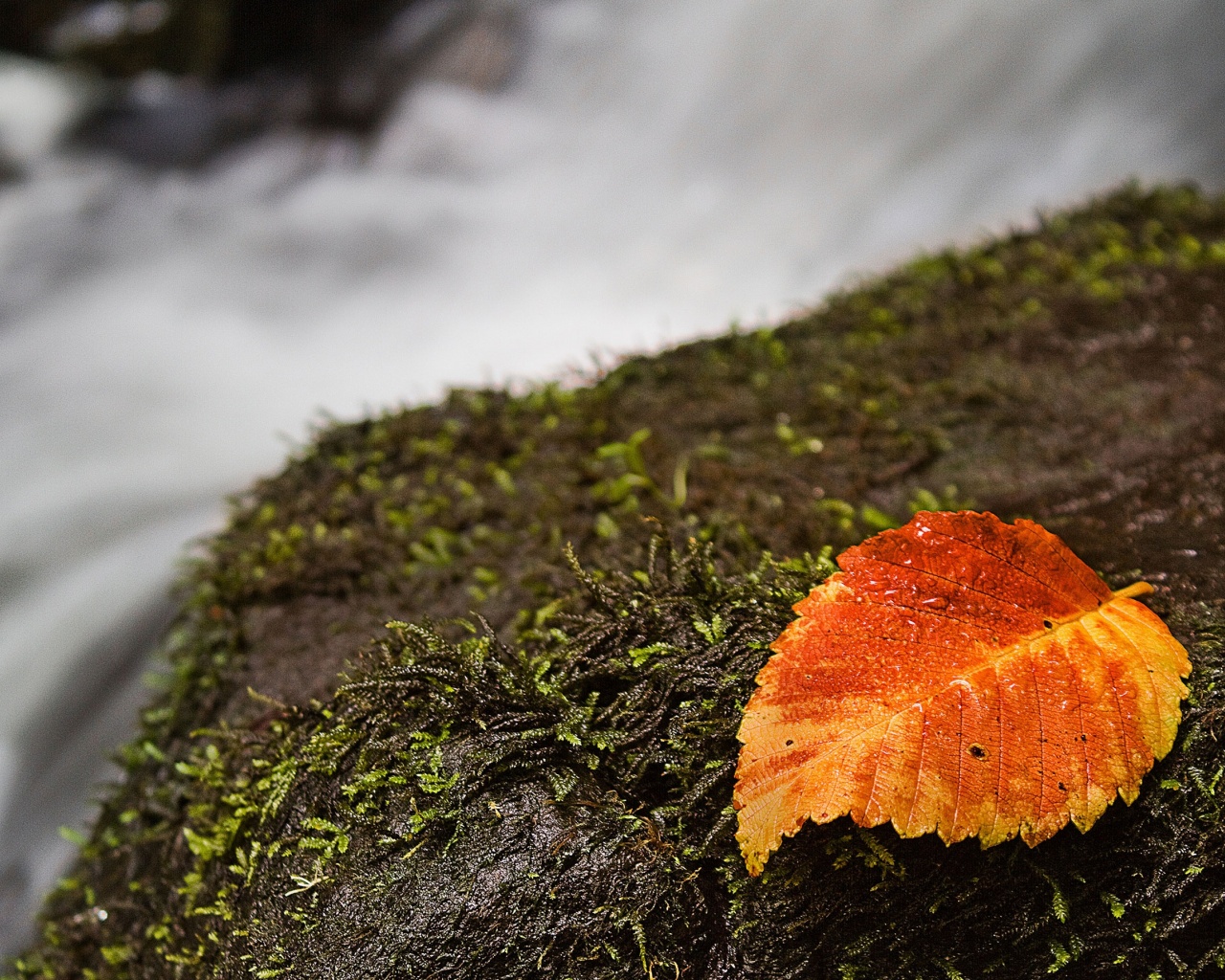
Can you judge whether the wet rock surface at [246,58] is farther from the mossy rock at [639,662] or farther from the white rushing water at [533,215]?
the mossy rock at [639,662]

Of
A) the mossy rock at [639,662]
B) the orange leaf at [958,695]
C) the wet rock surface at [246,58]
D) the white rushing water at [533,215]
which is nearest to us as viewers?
the orange leaf at [958,695]

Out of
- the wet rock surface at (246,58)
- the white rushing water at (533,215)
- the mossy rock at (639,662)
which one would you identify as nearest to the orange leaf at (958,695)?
the mossy rock at (639,662)

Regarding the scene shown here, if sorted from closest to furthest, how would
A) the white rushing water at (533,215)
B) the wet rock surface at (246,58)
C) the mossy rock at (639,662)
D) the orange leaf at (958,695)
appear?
the orange leaf at (958,695) < the mossy rock at (639,662) < the white rushing water at (533,215) < the wet rock surface at (246,58)

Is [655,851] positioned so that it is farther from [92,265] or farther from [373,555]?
[92,265]

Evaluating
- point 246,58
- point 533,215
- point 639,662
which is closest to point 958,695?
point 639,662

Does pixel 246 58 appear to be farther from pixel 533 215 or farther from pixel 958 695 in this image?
pixel 958 695

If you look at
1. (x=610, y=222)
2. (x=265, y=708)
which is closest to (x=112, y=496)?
(x=265, y=708)

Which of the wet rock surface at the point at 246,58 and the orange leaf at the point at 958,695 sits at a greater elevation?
the wet rock surface at the point at 246,58
